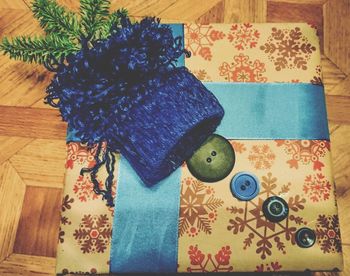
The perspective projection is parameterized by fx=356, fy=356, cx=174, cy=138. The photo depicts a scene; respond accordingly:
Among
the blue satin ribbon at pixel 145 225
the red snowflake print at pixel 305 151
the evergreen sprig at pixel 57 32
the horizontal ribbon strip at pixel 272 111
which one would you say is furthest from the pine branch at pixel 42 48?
the red snowflake print at pixel 305 151

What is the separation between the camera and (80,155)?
0.83 metres

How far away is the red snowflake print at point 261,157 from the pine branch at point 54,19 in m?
0.47

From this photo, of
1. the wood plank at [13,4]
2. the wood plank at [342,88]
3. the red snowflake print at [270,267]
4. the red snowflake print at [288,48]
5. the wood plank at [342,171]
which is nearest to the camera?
the red snowflake print at [270,267]

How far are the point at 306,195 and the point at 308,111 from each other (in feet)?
0.64

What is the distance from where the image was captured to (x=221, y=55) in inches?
34.4

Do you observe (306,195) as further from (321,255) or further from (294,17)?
(294,17)

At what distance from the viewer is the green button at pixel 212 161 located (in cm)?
77

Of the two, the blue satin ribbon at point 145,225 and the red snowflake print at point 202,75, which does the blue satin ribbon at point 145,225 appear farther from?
the red snowflake print at point 202,75

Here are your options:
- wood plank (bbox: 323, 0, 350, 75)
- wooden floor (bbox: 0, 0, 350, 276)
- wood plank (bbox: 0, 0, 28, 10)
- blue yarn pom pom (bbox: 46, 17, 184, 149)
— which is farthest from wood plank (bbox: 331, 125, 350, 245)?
wood plank (bbox: 0, 0, 28, 10)

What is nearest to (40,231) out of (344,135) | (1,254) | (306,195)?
(1,254)

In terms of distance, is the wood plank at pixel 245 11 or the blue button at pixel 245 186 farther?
the wood plank at pixel 245 11

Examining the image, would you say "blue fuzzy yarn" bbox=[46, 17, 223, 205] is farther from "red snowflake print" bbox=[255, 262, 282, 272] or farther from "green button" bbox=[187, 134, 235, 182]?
"red snowflake print" bbox=[255, 262, 282, 272]

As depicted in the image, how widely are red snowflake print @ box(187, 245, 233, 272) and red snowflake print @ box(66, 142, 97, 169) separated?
0.99 ft

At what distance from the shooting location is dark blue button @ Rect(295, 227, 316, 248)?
76 cm
